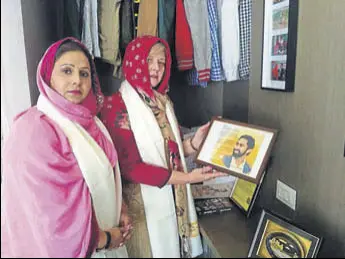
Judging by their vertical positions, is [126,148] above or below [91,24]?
below

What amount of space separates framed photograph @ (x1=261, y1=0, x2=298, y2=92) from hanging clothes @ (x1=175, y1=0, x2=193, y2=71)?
0.29 meters

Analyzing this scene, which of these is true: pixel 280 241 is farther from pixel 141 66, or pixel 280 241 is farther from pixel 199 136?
pixel 141 66

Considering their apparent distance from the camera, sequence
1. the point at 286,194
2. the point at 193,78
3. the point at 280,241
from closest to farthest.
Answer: the point at 280,241 < the point at 193,78 < the point at 286,194

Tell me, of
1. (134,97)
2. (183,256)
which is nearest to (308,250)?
(183,256)

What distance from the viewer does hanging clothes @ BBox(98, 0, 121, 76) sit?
690 millimetres

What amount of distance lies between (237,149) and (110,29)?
418 millimetres

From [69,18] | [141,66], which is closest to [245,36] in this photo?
[141,66]

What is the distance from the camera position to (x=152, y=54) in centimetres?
66

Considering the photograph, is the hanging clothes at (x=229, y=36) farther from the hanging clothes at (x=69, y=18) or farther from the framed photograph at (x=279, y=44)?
the hanging clothes at (x=69, y=18)

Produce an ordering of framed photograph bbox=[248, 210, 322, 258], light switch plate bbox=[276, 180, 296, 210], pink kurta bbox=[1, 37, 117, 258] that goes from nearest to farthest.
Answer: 1. pink kurta bbox=[1, 37, 117, 258]
2. framed photograph bbox=[248, 210, 322, 258]
3. light switch plate bbox=[276, 180, 296, 210]

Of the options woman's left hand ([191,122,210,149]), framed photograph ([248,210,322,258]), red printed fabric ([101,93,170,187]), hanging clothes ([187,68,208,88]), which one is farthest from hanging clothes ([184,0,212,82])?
framed photograph ([248,210,322,258])

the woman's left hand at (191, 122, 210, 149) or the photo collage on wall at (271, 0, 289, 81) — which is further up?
the photo collage on wall at (271, 0, 289, 81)

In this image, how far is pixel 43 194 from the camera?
452 millimetres

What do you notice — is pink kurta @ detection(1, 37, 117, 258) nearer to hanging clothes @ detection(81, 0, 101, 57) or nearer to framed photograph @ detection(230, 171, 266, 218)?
hanging clothes @ detection(81, 0, 101, 57)
